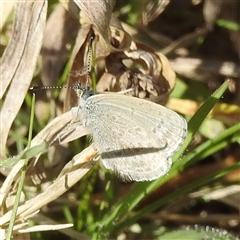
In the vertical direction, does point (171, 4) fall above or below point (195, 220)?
above

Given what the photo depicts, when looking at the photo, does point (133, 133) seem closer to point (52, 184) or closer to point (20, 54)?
point (52, 184)

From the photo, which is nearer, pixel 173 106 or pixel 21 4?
pixel 21 4

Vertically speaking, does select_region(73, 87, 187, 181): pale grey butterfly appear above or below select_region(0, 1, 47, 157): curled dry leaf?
below

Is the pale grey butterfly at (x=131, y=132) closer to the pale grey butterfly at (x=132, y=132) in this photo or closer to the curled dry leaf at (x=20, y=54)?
the pale grey butterfly at (x=132, y=132)

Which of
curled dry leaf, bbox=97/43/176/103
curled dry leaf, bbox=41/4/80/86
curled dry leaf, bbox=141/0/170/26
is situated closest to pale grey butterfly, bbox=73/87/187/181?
curled dry leaf, bbox=97/43/176/103

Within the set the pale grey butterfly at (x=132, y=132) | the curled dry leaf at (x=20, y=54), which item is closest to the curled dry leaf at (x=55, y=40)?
the curled dry leaf at (x=20, y=54)

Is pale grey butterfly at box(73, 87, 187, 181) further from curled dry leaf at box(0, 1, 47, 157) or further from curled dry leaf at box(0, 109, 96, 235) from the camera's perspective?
curled dry leaf at box(0, 1, 47, 157)

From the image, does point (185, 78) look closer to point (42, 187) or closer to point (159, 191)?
point (159, 191)

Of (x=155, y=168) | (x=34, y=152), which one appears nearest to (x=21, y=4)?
(x=34, y=152)
